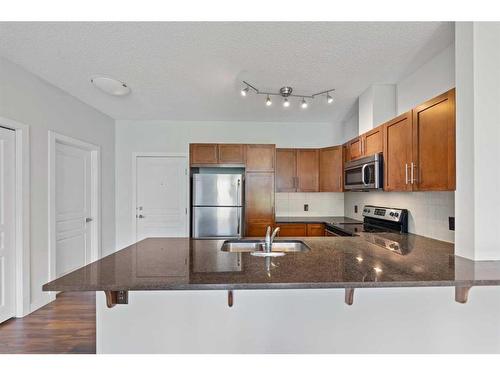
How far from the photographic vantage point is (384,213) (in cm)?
325

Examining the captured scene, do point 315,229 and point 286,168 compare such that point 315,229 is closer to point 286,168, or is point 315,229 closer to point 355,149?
point 286,168

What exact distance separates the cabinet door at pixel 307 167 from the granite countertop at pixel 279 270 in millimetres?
2382

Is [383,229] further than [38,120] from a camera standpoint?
Yes

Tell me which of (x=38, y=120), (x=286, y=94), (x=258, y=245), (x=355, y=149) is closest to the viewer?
(x=258, y=245)

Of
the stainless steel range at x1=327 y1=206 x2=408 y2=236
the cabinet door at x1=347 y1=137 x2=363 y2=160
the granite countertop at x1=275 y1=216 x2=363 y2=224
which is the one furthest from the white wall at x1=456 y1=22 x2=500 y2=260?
Result: the granite countertop at x1=275 y1=216 x2=363 y2=224

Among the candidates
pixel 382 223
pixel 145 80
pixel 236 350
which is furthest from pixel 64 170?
pixel 382 223

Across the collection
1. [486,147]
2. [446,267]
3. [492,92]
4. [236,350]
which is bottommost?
[236,350]

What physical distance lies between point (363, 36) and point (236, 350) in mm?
2372

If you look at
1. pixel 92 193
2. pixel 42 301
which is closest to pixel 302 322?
pixel 42 301

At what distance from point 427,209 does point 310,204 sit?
218 centimetres

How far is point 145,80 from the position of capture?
128 inches

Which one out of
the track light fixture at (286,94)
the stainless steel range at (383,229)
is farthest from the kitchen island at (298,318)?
the track light fixture at (286,94)

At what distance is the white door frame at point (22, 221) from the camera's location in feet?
9.03

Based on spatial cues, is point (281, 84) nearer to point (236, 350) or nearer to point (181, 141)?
point (181, 141)
